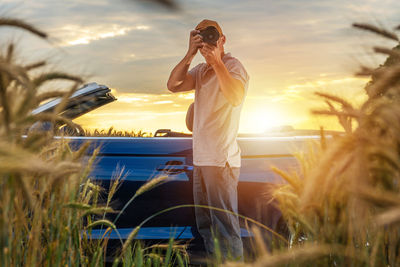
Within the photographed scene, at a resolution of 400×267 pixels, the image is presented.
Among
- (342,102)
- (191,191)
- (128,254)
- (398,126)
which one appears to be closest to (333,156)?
(398,126)

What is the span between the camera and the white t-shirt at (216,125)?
3.18 m

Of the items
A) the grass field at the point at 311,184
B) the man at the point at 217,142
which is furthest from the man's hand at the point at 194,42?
the grass field at the point at 311,184

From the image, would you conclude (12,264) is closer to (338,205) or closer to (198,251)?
(338,205)

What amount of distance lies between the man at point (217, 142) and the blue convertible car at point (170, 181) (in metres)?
→ 0.29

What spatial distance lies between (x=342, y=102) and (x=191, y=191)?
2.50 m

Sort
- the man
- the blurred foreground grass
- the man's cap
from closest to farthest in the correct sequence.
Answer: the blurred foreground grass
the man
the man's cap

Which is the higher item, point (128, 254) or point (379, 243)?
point (379, 243)

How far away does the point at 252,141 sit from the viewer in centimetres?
389

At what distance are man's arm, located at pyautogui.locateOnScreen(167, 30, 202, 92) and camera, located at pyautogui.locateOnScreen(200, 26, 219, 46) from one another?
0.05m

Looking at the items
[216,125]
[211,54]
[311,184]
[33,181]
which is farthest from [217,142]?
[311,184]

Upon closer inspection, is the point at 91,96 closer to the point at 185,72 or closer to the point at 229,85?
the point at 185,72

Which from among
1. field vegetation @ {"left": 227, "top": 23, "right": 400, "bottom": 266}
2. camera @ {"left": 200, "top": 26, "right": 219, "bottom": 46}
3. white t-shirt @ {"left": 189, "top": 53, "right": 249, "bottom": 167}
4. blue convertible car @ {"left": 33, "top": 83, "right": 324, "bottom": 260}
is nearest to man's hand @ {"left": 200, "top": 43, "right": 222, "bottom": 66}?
camera @ {"left": 200, "top": 26, "right": 219, "bottom": 46}

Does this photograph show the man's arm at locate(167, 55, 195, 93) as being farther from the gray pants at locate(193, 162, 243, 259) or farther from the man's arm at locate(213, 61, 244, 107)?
the gray pants at locate(193, 162, 243, 259)

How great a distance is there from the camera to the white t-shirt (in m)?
3.18
